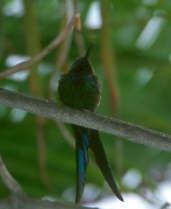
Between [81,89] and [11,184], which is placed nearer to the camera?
[11,184]

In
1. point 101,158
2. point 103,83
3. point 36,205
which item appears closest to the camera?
point 36,205

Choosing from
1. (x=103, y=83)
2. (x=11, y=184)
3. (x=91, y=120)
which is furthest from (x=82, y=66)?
(x=11, y=184)

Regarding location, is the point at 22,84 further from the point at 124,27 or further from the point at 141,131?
the point at 141,131

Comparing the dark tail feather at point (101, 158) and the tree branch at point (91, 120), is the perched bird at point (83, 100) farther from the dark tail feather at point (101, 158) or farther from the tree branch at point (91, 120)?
the tree branch at point (91, 120)

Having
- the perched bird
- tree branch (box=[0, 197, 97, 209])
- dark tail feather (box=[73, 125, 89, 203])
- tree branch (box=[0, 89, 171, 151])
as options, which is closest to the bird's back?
the perched bird

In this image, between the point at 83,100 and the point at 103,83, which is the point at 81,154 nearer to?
the point at 83,100

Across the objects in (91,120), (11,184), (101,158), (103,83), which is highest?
(91,120)

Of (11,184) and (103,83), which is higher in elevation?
(11,184)

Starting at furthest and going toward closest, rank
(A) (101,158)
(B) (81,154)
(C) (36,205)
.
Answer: (B) (81,154), (A) (101,158), (C) (36,205)
